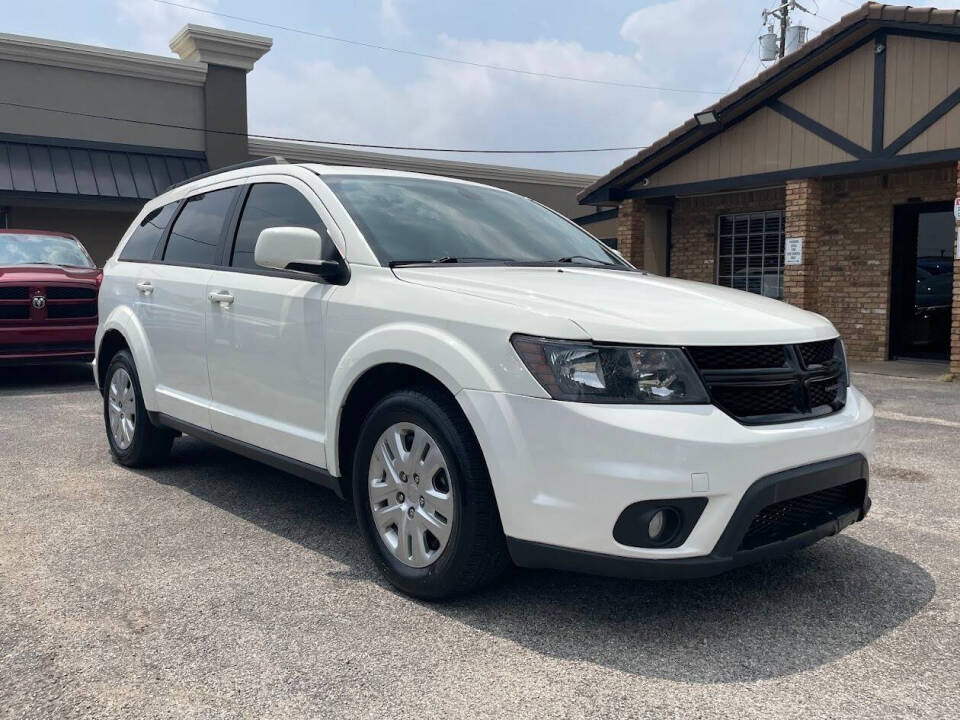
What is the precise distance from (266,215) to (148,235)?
62.4 inches

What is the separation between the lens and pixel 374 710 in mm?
2631

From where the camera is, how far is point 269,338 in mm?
4211

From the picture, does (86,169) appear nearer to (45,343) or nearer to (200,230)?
(45,343)

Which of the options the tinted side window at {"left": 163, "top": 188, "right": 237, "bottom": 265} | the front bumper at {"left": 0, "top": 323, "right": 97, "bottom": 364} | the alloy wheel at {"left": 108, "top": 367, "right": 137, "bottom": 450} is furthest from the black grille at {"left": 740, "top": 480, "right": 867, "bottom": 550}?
the front bumper at {"left": 0, "top": 323, "right": 97, "bottom": 364}

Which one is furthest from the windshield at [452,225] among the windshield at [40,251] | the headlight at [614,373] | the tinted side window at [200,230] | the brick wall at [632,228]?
the brick wall at [632,228]

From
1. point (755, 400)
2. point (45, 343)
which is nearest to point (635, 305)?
point (755, 400)

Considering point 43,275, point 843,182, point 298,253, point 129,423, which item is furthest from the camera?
point 843,182

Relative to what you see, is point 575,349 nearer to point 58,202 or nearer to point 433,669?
point 433,669

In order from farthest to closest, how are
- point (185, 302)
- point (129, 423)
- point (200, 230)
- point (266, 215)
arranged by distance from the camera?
point (129, 423)
point (200, 230)
point (185, 302)
point (266, 215)

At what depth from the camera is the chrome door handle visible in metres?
4.51

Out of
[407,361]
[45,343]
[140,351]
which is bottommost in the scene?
[45,343]

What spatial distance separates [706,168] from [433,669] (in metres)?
13.1

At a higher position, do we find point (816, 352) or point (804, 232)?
point (804, 232)

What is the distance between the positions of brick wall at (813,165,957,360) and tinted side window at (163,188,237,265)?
36.5 feet
